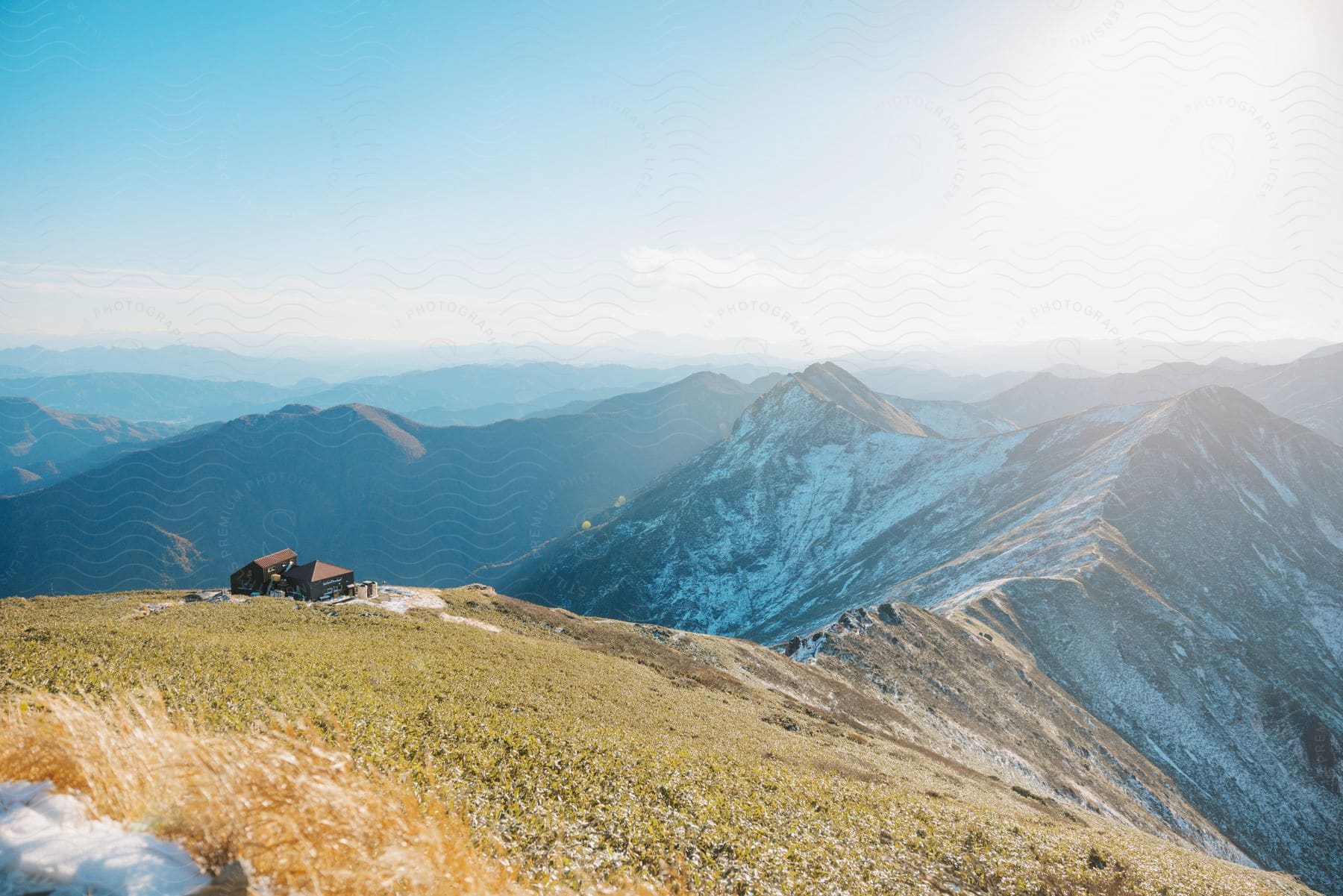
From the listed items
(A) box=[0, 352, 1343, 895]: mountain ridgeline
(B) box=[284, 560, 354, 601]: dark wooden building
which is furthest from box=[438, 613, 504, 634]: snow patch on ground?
(A) box=[0, 352, 1343, 895]: mountain ridgeline

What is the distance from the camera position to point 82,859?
5.64 meters

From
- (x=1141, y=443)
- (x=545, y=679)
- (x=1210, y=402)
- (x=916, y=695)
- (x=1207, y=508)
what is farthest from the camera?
(x=1210, y=402)

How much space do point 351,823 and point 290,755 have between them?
124 centimetres

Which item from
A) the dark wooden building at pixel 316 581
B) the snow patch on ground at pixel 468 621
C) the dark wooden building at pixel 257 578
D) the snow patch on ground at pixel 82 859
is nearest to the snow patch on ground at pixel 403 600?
the snow patch on ground at pixel 468 621

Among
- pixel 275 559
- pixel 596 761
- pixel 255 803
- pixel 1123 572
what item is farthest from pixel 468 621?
pixel 1123 572

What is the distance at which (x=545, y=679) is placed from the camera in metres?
30.4

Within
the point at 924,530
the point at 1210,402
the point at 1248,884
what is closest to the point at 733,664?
the point at 1248,884

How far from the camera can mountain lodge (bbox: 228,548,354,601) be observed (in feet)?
179

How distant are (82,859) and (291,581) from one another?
197 ft

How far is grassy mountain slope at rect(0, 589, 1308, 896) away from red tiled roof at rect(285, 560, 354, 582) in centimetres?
1498

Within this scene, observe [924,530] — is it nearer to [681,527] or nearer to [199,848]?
[681,527]

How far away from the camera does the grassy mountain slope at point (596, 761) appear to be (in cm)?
1329

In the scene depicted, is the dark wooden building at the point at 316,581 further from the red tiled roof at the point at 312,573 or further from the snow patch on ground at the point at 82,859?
the snow patch on ground at the point at 82,859

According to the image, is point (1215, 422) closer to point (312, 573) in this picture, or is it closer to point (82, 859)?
point (312, 573)
